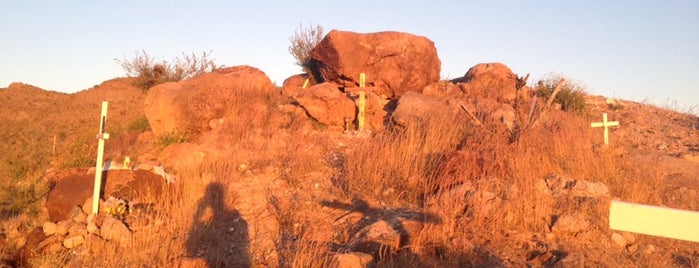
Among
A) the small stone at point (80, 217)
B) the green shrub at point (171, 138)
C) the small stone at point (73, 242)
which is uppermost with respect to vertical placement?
the green shrub at point (171, 138)

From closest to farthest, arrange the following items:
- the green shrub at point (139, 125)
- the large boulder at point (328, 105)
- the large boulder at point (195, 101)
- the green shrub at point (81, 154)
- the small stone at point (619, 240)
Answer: the small stone at point (619, 240), the green shrub at point (81, 154), the large boulder at point (195, 101), the large boulder at point (328, 105), the green shrub at point (139, 125)

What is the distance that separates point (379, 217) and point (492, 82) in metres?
8.86

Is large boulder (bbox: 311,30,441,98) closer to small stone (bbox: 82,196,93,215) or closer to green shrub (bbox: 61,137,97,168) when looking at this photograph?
green shrub (bbox: 61,137,97,168)

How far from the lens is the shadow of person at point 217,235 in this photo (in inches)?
291

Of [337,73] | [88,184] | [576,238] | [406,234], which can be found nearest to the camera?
[406,234]

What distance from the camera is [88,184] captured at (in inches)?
375

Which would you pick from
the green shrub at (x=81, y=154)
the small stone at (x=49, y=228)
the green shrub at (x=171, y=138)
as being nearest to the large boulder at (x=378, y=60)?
the green shrub at (x=171, y=138)

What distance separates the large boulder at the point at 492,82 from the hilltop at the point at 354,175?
46mm

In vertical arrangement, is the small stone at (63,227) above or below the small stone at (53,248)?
above

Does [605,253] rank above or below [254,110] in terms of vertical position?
below

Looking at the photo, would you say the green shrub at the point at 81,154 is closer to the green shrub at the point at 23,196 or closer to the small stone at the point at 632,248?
the green shrub at the point at 23,196

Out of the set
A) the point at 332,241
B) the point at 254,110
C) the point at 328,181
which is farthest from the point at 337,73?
the point at 332,241

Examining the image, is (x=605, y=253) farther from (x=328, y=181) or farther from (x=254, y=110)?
(x=254, y=110)

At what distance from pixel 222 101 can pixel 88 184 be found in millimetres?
4982
